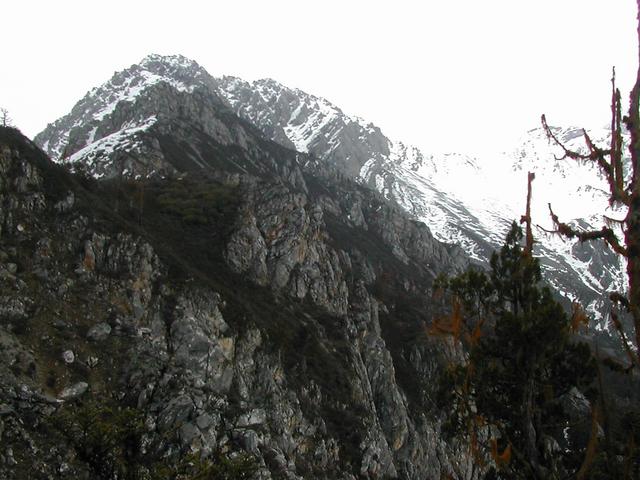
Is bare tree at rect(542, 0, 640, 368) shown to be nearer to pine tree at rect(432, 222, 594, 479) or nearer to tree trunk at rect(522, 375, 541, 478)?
pine tree at rect(432, 222, 594, 479)

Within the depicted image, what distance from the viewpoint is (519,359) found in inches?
523

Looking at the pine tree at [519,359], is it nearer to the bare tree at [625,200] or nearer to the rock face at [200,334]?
the bare tree at [625,200]

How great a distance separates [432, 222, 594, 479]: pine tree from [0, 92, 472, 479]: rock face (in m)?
10.1

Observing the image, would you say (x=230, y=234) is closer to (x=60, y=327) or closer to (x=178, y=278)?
(x=178, y=278)

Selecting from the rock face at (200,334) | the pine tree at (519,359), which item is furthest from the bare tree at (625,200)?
the rock face at (200,334)

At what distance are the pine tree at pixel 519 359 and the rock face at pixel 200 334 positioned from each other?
10.1m

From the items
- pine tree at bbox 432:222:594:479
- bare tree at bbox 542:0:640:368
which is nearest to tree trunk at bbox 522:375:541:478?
pine tree at bbox 432:222:594:479

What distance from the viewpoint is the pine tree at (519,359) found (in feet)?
41.5

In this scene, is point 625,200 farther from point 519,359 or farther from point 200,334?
point 200,334

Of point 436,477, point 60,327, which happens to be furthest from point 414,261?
point 60,327

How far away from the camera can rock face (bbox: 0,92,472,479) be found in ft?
87.2

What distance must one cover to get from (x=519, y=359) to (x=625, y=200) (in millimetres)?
8146

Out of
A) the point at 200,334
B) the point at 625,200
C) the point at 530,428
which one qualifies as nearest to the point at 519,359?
the point at 530,428

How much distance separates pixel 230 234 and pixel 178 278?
17376mm
